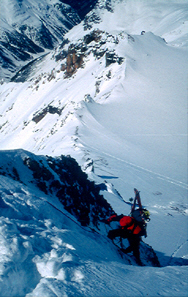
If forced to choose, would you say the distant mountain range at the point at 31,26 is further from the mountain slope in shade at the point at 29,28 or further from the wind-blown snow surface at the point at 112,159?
the wind-blown snow surface at the point at 112,159

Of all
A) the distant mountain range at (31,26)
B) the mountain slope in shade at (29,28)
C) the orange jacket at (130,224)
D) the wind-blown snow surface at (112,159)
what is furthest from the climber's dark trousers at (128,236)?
the mountain slope in shade at (29,28)

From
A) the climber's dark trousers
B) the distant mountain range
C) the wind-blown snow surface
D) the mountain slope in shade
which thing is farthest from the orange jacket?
→ the mountain slope in shade

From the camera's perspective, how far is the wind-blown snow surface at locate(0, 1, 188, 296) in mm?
2301

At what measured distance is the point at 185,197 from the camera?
1140 cm

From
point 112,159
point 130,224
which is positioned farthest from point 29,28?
point 130,224

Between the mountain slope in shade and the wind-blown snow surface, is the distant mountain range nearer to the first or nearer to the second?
the mountain slope in shade

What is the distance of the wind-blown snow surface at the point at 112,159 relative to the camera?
230cm

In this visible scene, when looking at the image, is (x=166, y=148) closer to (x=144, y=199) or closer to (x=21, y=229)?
(x=144, y=199)

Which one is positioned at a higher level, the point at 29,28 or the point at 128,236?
the point at 29,28

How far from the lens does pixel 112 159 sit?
14.3m

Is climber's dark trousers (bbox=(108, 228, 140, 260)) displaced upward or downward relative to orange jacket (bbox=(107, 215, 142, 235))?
downward

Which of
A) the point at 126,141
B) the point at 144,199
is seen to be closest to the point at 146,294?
the point at 144,199

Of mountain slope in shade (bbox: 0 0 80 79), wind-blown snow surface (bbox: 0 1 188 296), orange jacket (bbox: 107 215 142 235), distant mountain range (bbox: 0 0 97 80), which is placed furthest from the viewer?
mountain slope in shade (bbox: 0 0 80 79)

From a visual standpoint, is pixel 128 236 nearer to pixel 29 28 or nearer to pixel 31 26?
pixel 29 28
